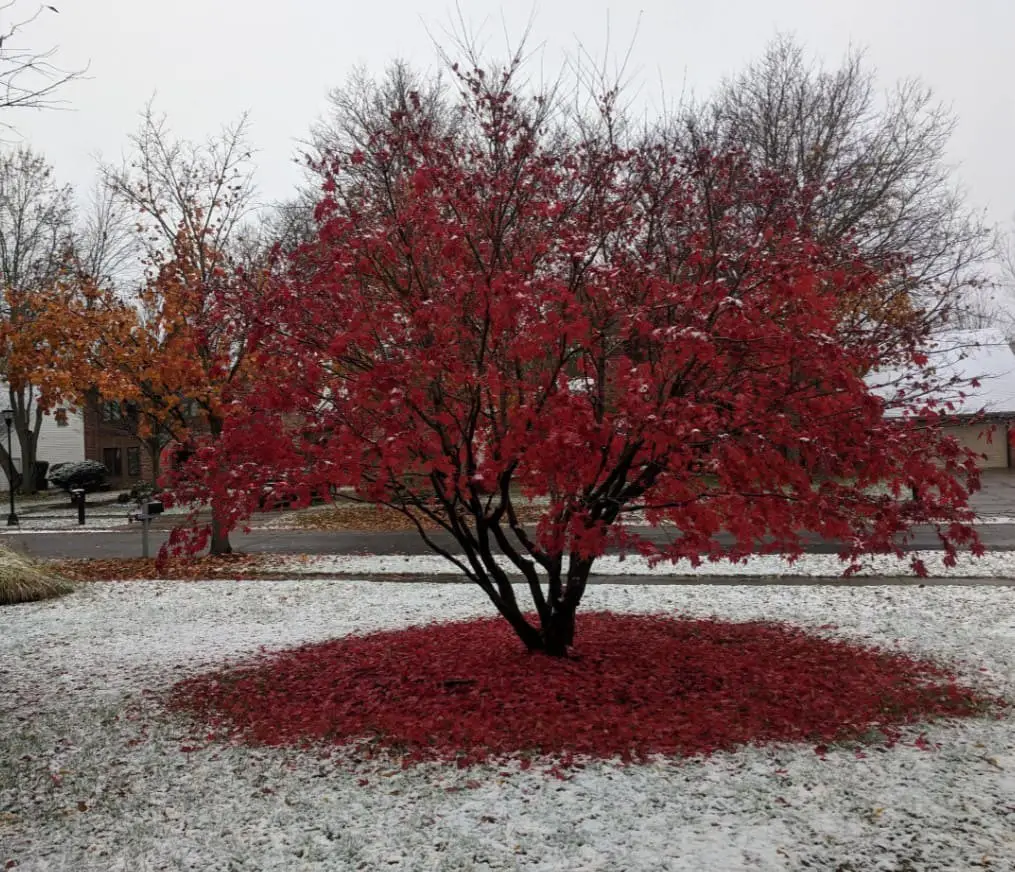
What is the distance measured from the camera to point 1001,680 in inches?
268

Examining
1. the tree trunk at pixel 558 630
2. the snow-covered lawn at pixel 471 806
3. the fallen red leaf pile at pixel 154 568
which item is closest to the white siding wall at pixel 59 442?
the fallen red leaf pile at pixel 154 568

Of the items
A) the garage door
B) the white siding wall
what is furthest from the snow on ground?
the white siding wall

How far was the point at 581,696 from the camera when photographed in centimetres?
628

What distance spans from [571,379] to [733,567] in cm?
729

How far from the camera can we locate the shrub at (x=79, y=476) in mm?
35906

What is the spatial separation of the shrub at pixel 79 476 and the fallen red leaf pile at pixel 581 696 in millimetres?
31391

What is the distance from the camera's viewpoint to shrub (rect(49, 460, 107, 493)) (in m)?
35.9

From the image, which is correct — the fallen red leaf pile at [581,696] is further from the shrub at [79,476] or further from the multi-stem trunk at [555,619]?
the shrub at [79,476]

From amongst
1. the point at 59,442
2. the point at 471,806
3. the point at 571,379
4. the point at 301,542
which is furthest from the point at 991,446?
the point at 59,442

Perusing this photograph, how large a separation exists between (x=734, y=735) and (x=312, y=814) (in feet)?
8.26

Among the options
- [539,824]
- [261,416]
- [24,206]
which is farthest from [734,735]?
[24,206]

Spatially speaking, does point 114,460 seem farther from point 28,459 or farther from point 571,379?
point 571,379

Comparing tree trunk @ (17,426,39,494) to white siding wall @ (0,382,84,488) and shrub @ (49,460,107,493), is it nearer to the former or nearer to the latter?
shrub @ (49,460,107,493)

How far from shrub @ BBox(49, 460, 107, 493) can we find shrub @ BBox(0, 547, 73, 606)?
25.4m
